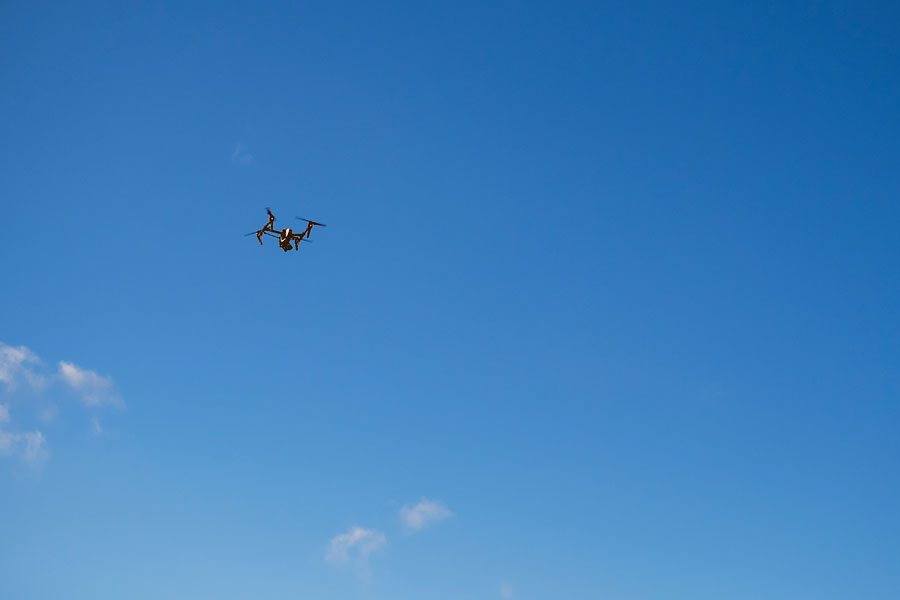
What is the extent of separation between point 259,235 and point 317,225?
13.1m

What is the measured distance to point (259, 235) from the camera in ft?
338

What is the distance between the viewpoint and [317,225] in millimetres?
101375
